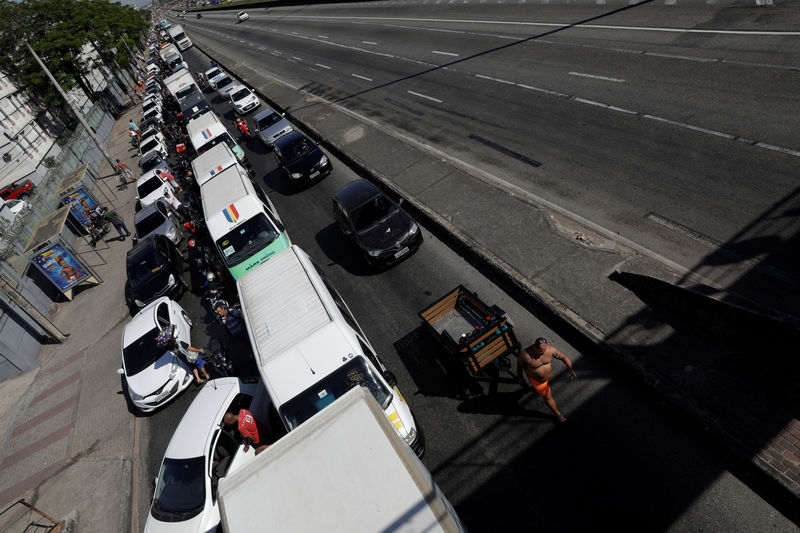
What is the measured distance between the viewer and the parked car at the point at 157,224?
53.9 feet

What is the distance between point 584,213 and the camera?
1071 cm

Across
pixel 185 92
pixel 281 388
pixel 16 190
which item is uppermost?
pixel 185 92

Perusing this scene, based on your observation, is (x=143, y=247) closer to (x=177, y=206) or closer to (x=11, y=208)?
(x=177, y=206)

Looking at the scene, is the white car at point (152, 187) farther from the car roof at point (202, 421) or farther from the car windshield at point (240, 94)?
the car roof at point (202, 421)

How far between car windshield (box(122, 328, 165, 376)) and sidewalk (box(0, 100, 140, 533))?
1.42m

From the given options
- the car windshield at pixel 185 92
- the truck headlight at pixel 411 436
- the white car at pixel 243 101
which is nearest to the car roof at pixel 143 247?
the truck headlight at pixel 411 436

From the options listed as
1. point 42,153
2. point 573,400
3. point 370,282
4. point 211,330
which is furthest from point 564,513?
point 42,153

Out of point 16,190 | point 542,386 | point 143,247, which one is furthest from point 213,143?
point 542,386

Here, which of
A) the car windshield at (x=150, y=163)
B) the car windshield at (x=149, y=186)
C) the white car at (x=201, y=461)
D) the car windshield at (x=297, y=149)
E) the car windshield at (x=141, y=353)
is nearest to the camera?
the white car at (x=201, y=461)

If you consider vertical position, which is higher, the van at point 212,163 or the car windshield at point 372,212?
the van at point 212,163

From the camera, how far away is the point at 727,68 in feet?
44.9

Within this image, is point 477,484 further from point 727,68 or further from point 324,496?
point 727,68

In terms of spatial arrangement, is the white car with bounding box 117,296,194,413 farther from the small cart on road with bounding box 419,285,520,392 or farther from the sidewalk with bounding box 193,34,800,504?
the sidewalk with bounding box 193,34,800,504

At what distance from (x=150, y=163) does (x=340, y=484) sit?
24.2 meters
